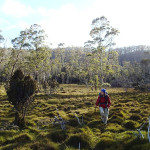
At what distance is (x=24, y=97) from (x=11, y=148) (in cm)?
322

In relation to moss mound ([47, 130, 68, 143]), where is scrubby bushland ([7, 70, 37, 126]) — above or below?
above

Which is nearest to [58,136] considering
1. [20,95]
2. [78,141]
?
[78,141]

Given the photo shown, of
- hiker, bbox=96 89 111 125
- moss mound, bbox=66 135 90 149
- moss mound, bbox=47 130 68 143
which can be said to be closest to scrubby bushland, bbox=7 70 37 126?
moss mound, bbox=47 130 68 143

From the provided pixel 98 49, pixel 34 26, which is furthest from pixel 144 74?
pixel 34 26

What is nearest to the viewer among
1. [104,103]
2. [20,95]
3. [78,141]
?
[78,141]

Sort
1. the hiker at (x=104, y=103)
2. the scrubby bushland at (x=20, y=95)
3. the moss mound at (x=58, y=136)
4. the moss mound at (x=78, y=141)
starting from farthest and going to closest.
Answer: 1. the hiker at (x=104, y=103)
2. the scrubby bushland at (x=20, y=95)
3. the moss mound at (x=58, y=136)
4. the moss mound at (x=78, y=141)

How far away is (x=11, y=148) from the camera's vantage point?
229 inches

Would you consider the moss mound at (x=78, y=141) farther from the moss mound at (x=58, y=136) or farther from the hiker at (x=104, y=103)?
the hiker at (x=104, y=103)

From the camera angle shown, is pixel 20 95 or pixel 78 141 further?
pixel 20 95

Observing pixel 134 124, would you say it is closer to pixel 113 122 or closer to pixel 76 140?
pixel 113 122

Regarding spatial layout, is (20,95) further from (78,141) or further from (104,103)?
(104,103)

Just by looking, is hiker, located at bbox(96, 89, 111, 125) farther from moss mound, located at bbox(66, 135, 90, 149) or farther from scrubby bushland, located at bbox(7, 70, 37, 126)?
scrubby bushland, located at bbox(7, 70, 37, 126)

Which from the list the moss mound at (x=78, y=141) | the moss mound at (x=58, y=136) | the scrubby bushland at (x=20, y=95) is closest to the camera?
the moss mound at (x=78, y=141)

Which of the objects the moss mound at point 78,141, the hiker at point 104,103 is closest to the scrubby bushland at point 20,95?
the moss mound at point 78,141
